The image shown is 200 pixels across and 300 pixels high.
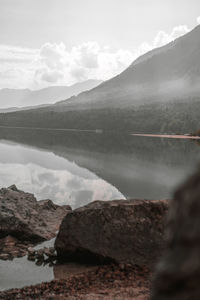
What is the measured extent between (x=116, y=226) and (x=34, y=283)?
140 inches

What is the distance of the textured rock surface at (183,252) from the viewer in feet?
7.15

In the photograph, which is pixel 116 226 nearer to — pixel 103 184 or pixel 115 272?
pixel 115 272

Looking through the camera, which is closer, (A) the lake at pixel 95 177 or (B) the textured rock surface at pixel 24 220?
(B) the textured rock surface at pixel 24 220

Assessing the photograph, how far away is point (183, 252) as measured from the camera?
2.25 m

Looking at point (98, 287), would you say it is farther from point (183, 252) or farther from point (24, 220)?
point (183, 252)

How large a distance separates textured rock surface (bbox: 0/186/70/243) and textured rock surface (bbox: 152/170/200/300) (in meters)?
14.6

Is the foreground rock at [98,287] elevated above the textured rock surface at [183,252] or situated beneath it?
situated beneath

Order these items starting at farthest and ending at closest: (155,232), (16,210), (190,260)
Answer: (16,210)
(155,232)
(190,260)

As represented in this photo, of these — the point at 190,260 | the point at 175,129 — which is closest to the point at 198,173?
the point at 190,260

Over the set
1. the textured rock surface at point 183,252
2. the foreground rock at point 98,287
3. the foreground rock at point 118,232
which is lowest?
the foreground rock at point 98,287

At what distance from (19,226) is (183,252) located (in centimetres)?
1484

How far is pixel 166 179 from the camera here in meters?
41.8

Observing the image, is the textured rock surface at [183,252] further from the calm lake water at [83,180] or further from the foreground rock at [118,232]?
the calm lake water at [83,180]

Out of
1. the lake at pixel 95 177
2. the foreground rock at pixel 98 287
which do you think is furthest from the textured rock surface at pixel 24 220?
the lake at pixel 95 177
